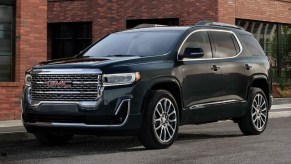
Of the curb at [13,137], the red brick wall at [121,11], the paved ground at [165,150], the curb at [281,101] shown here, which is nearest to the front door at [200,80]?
the paved ground at [165,150]

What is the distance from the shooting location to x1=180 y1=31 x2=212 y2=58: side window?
32.0ft

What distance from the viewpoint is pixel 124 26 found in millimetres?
22125

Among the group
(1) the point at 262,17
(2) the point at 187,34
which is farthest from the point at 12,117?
(1) the point at 262,17

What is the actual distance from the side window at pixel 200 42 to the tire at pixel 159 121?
1193 millimetres

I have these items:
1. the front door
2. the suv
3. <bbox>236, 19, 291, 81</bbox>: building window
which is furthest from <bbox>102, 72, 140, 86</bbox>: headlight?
<bbox>236, 19, 291, 81</bbox>: building window

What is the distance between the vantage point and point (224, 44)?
10.6m

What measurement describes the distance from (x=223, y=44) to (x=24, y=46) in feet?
16.9

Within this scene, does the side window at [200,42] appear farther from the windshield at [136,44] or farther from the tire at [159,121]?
the tire at [159,121]

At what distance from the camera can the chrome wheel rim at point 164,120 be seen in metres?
8.68


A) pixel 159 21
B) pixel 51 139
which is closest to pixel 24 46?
pixel 51 139

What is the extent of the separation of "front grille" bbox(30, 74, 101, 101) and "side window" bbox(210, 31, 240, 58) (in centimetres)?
271

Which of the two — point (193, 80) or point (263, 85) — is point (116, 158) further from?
point (263, 85)

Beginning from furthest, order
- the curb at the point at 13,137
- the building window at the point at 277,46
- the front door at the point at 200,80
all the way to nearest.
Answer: the building window at the point at 277,46
the curb at the point at 13,137
the front door at the point at 200,80

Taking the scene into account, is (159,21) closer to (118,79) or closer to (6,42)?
(6,42)
